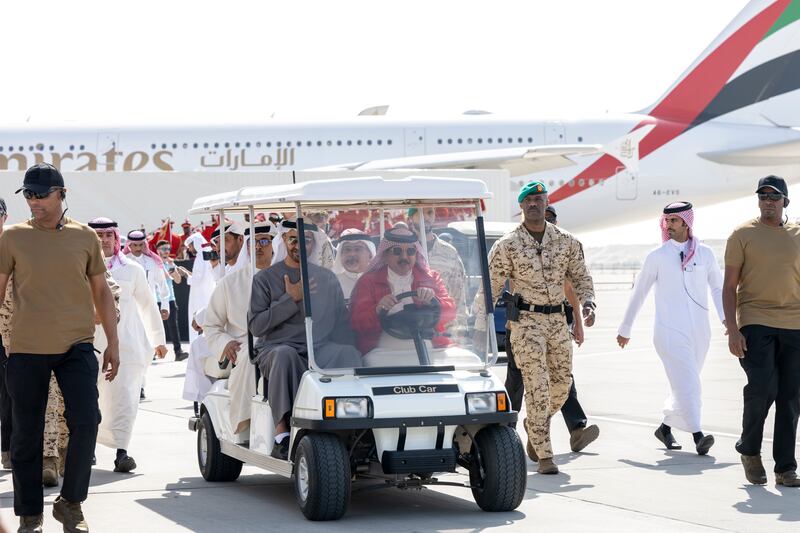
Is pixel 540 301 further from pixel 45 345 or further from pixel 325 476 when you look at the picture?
pixel 45 345

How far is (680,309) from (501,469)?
341cm

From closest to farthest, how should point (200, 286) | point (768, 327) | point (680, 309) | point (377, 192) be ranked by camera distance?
point (377, 192) < point (768, 327) < point (680, 309) < point (200, 286)

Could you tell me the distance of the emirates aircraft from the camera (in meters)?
34.3

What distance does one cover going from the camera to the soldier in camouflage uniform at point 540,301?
9.06 metres

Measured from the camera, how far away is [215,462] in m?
8.67

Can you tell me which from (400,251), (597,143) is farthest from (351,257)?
(597,143)

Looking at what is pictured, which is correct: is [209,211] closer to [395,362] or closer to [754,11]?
[395,362]

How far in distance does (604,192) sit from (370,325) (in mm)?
28581

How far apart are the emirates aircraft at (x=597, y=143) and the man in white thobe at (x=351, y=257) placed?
25057mm

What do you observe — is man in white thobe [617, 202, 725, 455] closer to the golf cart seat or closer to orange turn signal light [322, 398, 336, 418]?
the golf cart seat

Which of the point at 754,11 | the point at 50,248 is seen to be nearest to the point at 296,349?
the point at 50,248

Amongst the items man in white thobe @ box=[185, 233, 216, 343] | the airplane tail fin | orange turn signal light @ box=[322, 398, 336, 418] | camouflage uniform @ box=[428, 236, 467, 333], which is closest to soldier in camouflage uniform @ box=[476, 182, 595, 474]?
camouflage uniform @ box=[428, 236, 467, 333]

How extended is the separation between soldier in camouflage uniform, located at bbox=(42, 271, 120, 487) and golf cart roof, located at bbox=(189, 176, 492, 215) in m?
1.63

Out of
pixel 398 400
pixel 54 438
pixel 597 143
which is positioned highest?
pixel 597 143
